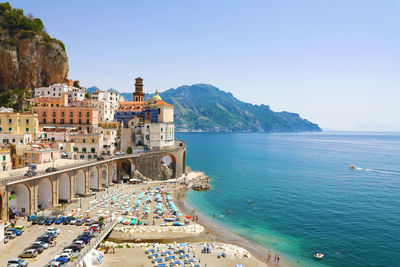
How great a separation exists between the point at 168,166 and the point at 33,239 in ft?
173

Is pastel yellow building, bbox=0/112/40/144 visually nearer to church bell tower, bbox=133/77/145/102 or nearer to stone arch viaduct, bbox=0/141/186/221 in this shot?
stone arch viaduct, bbox=0/141/186/221

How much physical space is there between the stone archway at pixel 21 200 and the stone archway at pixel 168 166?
1684 inches

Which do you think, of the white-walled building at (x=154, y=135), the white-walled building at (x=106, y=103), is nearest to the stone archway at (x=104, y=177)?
the white-walled building at (x=154, y=135)

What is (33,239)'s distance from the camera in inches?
1497

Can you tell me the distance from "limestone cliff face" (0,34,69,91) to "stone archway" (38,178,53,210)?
55.7 m

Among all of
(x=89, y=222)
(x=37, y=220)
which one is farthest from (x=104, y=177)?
(x=37, y=220)

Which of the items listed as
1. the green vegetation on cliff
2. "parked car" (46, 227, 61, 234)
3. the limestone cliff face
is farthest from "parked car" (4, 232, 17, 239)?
the green vegetation on cliff

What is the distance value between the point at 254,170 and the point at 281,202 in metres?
44.6

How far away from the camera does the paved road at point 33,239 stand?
32719mm

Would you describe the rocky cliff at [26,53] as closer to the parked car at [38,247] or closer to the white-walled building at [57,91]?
the white-walled building at [57,91]

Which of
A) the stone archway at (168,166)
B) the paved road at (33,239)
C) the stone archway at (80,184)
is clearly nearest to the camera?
the paved road at (33,239)

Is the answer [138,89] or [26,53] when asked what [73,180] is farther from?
[138,89]

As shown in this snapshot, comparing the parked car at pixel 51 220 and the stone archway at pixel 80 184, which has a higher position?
the stone archway at pixel 80 184

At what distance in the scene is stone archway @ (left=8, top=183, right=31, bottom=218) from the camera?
4616 cm
